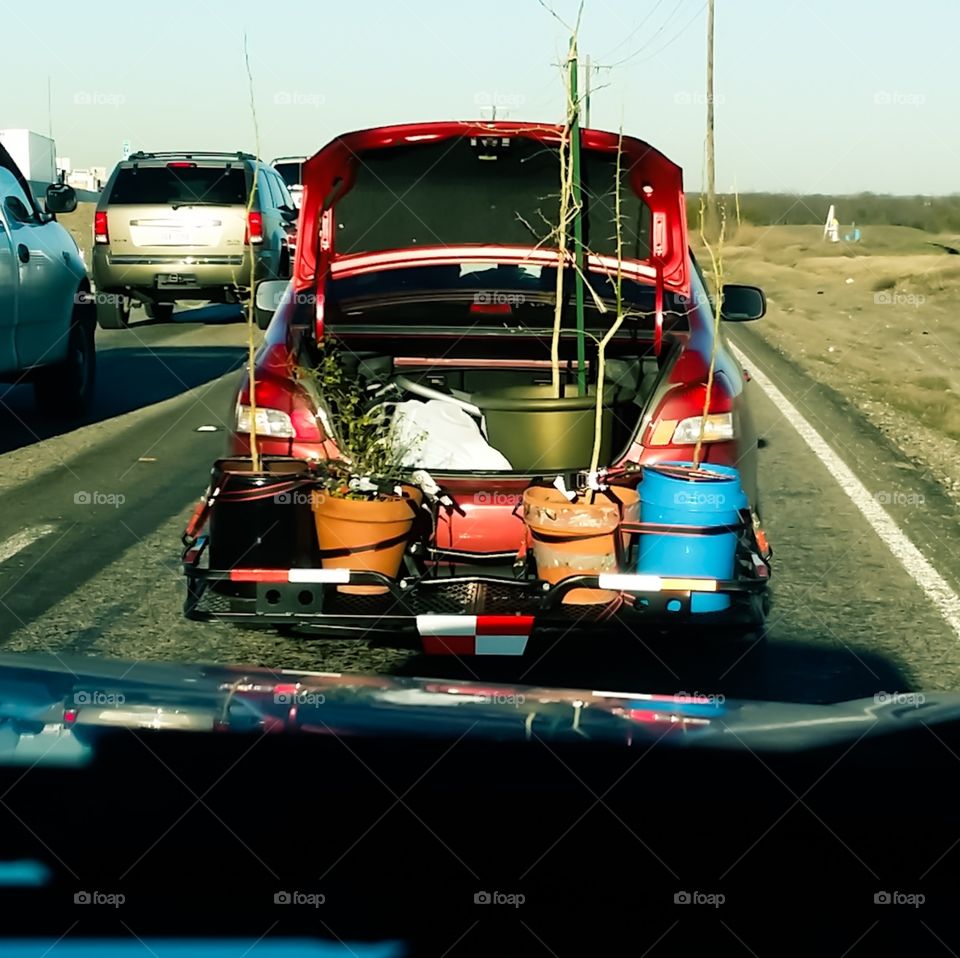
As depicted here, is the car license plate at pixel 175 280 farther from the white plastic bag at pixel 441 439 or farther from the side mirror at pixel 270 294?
the white plastic bag at pixel 441 439

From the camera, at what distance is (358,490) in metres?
5.05

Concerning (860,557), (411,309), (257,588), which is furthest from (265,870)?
(860,557)

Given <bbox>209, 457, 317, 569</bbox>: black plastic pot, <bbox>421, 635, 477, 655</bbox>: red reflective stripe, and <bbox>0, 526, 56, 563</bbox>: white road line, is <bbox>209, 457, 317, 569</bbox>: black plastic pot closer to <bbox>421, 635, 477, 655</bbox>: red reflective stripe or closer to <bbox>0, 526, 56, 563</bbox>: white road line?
<bbox>421, 635, 477, 655</bbox>: red reflective stripe

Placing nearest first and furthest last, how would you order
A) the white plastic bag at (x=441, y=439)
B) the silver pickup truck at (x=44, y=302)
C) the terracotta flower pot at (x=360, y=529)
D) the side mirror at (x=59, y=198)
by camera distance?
the terracotta flower pot at (x=360, y=529)
the white plastic bag at (x=441, y=439)
the silver pickup truck at (x=44, y=302)
the side mirror at (x=59, y=198)

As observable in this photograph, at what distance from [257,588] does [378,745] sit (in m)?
1.93

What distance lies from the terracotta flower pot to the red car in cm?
29

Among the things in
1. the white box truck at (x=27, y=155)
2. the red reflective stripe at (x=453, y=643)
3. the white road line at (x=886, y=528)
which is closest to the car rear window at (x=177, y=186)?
the white road line at (x=886, y=528)

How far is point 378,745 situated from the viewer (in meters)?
2.74

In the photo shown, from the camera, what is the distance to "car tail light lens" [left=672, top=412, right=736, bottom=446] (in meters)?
5.27

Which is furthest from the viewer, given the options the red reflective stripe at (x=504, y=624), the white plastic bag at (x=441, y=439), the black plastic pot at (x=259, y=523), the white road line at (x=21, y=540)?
the white road line at (x=21, y=540)

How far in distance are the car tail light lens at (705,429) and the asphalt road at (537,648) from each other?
2.38 ft

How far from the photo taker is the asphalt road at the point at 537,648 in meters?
5.42

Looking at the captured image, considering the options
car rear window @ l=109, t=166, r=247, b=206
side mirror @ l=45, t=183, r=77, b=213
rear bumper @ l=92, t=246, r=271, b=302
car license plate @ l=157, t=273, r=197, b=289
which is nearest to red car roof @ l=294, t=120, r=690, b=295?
side mirror @ l=45, t=183, r=77, b=213

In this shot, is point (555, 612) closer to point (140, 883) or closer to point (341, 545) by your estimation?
point (341, 545)
